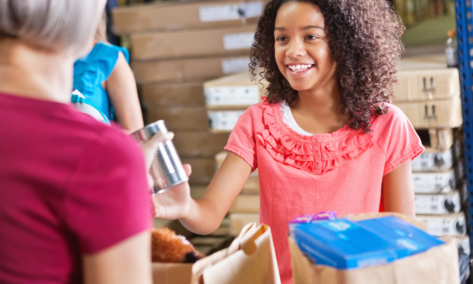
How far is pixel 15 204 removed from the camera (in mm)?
620

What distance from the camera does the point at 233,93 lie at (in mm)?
2414

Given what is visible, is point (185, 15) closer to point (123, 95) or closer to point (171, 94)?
point (171, 94)

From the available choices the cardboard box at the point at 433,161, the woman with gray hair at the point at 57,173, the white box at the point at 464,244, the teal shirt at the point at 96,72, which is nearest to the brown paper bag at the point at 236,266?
the woman with gray hair at the point at 57,173

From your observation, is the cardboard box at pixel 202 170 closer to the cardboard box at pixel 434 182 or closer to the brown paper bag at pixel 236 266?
the cardboard box at pixel 434 182

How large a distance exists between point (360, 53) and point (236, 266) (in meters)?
0.77

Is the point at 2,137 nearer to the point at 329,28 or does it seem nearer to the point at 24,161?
the point at 24,161

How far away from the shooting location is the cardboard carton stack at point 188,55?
2.81 metres

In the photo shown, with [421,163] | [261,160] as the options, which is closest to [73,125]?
[261,160]

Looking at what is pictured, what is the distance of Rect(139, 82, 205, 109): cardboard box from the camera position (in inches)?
116

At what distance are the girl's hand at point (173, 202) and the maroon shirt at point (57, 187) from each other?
18.0 inches

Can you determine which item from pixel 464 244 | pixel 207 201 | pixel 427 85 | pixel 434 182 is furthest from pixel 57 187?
pixel 464 244

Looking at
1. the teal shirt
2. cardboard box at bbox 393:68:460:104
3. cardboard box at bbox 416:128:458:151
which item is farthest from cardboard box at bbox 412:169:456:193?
the teal shirt

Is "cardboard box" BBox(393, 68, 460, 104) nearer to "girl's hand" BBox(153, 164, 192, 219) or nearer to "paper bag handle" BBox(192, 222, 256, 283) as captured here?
"girl's hand" BBox(153, 164, 192, 219)

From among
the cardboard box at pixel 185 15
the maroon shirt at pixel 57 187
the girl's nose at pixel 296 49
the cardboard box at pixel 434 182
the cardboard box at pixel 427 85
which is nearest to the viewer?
the maroon shirt at pixel 57 187
